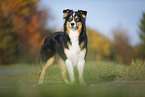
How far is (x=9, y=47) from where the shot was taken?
2466 cm

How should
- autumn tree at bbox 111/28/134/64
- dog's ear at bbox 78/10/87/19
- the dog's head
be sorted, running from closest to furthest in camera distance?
the dog's head, dog's ear at bbox 78/10/87/19, autumn tree at bbox 111/28/134/64

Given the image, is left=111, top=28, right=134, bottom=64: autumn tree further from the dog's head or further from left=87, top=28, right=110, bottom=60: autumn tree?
the dog's head

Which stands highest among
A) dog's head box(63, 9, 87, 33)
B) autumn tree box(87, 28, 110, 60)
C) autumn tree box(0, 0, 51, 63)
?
dog's head box(63, 9, 87, 33)

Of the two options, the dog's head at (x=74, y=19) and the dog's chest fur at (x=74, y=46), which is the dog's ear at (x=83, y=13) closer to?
the dog's head at (x=74, y=19)

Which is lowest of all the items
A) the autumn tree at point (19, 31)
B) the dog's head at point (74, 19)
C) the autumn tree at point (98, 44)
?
the autumn tree at point (98, 44)

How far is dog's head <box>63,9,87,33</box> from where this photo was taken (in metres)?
6.65

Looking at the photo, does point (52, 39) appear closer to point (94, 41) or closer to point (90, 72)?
point (90, 72)

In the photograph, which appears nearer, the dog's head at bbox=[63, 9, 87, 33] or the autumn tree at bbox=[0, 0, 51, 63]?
the dog's head at bbox=[63, 9, 87, 33]

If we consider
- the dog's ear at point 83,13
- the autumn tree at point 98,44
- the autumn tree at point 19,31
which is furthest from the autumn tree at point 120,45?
the dog's ear at point 83,13

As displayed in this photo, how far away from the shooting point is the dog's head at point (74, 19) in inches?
262

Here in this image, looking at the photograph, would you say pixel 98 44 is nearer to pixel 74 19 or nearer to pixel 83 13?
pixel 83 13

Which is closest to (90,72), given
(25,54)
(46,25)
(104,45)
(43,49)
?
(43,49)

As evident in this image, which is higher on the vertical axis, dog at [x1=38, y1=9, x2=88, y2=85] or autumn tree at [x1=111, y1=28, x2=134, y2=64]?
dog at [x1=38, y1=9, x2=88, y2=85]

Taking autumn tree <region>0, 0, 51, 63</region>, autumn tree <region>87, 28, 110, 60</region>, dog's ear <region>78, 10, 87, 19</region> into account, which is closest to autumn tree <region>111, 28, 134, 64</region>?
autumn tree <region>87, 28, 110, 60</region>
